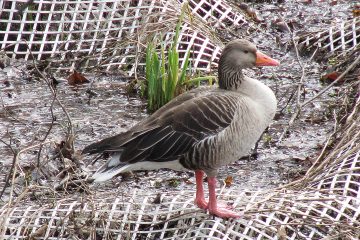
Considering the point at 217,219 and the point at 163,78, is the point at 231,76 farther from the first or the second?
the point at 163,78

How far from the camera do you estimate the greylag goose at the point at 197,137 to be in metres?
5.98

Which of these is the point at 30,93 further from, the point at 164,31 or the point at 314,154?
the point at 314,154

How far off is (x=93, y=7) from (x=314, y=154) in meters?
3.46

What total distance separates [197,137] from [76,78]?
349 centimetres

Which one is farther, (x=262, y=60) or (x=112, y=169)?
(x=262, y=60)

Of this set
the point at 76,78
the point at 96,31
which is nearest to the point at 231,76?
the point at 76,78

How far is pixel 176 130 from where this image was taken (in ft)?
19.8

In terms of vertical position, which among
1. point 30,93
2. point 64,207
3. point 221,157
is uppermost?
point 221,157

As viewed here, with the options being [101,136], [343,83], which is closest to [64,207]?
[101,136]

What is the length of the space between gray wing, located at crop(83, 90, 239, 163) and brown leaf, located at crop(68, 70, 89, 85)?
3289mm

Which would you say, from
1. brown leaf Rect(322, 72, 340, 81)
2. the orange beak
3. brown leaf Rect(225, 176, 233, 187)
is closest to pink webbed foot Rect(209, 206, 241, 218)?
the orange beak

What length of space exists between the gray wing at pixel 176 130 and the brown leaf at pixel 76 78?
3.29m

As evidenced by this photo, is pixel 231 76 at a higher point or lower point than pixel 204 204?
higher

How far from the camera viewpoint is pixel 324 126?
8406mm
